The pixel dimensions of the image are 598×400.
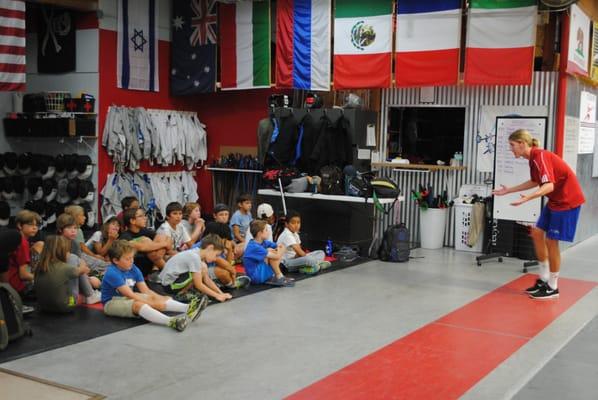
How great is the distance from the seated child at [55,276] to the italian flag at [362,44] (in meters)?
5.67

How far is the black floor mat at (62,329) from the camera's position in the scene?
514 cm

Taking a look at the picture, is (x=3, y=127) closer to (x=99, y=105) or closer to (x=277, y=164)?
(x=99, y=105)

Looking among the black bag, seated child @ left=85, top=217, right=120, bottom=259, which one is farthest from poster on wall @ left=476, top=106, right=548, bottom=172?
seated child @ left=85, top=217, right=120, bottom=259

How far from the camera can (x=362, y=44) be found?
10414 mm

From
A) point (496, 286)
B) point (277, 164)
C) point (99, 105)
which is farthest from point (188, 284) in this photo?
point (99, 105)

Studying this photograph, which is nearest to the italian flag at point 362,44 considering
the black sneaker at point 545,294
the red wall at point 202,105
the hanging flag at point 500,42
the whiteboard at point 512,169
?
the hanging flag at point 500,42

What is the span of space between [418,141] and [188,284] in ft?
20.3

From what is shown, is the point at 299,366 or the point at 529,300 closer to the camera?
the point at 299,366

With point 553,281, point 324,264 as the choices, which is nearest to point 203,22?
point 324,264

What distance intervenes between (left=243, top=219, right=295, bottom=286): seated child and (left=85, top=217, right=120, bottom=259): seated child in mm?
1446

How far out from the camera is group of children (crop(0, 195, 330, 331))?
606 cm

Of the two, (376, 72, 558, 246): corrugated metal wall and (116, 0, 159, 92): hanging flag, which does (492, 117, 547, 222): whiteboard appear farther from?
(116, 0, 159, 92): hanging flag

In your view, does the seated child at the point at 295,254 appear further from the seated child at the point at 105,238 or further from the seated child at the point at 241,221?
the seated child at the point at 105,238

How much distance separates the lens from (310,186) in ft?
33.5
